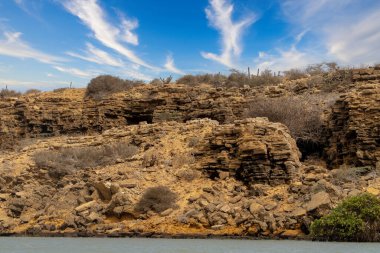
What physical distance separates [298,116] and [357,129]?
5.30 m

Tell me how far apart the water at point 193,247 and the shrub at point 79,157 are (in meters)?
11.0

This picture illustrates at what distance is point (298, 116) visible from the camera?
3089 cm

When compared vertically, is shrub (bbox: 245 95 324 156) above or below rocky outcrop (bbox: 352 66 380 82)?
below

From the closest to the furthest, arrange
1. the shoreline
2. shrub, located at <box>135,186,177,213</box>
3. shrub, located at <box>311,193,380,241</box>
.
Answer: shrub, located at <box>311,193,380,241</box> → the shoreline → shrub, located at <box>135,186,177,213</box>

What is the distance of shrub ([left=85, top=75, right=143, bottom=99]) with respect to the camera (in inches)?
1735

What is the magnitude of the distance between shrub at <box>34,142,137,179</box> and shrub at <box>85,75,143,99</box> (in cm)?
1344

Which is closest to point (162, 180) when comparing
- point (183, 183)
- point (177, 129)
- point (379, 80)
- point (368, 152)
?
point (183, 183)

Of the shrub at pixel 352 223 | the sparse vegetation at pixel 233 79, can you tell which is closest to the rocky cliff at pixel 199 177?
the shrub at pixel 352 223

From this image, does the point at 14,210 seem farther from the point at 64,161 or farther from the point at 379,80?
the point at 379,80

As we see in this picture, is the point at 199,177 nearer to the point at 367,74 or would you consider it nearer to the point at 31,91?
the point at 367,74

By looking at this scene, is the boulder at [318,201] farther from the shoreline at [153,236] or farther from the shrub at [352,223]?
the shoreline at [153,236]

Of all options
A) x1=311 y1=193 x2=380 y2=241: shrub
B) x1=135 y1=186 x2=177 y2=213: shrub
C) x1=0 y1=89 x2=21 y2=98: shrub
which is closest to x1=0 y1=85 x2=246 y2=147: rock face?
x1=0 y1=89 x2=21 y2=98: shrub

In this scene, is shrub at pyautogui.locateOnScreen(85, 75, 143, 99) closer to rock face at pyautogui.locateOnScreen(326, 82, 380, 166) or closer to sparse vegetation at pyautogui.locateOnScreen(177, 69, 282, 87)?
sparse vegetation at pyautogui.locateOnScreen(177, 69, 282, 87)

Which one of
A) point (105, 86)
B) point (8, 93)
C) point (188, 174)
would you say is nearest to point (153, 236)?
point (188, 174)
